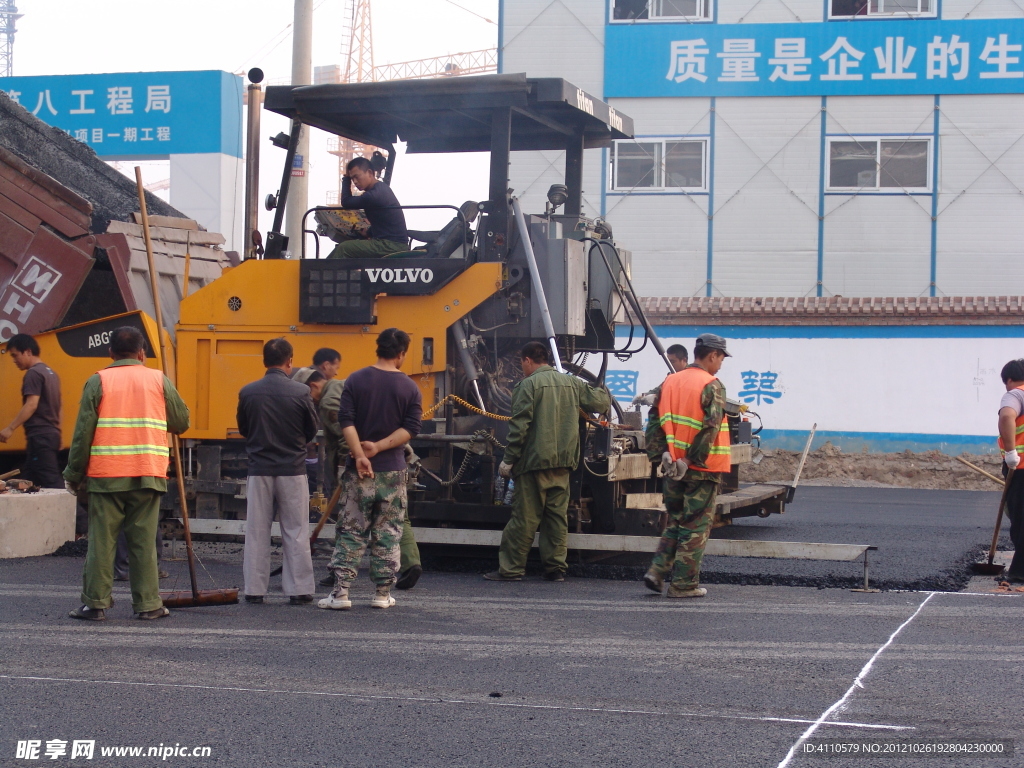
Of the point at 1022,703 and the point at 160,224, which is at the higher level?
the point at 160,224

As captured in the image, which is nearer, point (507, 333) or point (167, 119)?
point (507, 333)

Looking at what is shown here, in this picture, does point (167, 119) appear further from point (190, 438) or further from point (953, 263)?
point (190, 438)

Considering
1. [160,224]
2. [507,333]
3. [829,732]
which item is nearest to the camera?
[829,732]

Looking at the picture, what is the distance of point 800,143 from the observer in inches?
848

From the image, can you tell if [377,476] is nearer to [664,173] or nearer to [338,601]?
[338,601]

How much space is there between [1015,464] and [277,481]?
190 inches

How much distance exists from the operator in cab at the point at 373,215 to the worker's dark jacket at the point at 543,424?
155 cm

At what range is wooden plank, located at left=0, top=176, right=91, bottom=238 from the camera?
31.3 feet

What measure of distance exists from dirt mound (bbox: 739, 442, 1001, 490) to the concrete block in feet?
35.7

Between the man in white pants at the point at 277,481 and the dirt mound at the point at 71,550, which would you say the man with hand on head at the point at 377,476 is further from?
the dirt mound at the point at 71,550

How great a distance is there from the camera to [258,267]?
8.49 m

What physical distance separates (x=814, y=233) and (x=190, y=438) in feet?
50.4

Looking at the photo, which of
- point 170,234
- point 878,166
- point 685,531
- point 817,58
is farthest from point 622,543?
point 817,58

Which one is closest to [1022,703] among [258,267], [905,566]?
[905,566]
